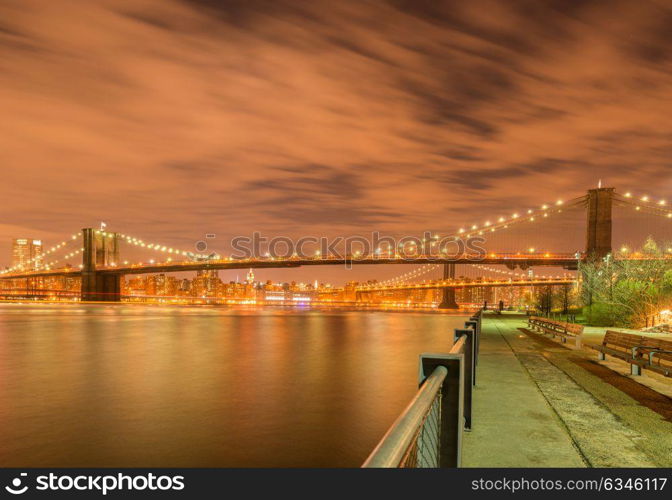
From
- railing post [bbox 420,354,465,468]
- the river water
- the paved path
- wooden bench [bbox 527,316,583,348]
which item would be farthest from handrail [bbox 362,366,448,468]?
wooden bench [bbox 527,316,583,348]

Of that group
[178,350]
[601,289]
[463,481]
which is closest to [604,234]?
[601,289]

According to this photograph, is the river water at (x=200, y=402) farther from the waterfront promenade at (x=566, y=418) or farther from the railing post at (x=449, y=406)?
the railing post at (x=449, y=406)

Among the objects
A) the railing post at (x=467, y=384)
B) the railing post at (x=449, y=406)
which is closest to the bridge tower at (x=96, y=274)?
the railing post at (x=467, y=384)

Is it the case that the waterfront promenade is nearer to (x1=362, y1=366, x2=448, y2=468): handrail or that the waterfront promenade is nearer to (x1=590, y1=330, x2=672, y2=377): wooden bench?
(x1=590, y1=330, x2=672, y2=377): wooden bench

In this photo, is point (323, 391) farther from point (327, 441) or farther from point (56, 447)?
point (56, 447)

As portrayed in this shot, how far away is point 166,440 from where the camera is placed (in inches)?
265

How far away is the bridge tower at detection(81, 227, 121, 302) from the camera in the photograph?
2694 inches

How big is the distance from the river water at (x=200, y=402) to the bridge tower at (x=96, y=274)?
5640 centimetres

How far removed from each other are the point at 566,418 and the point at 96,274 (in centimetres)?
7425

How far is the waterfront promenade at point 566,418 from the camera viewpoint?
4.98m

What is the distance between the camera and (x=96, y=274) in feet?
229

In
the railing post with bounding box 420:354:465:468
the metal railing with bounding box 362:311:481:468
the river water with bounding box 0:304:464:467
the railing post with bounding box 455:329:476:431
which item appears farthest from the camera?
the river water with bounding box 0:304:464:467

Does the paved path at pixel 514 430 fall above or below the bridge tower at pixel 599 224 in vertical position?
below

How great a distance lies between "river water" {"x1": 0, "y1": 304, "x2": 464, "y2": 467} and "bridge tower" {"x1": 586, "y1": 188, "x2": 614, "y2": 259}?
27.7 meters
